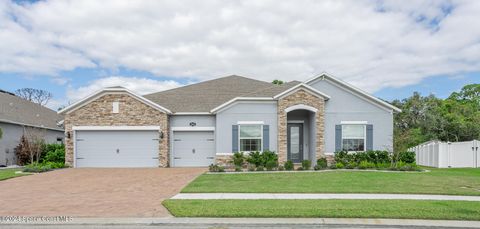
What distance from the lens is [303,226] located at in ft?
24.0

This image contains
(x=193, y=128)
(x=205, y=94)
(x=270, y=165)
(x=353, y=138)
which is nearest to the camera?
(x=270, y=165)

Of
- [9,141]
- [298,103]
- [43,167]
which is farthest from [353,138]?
[9,141]

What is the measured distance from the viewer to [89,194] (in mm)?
11078

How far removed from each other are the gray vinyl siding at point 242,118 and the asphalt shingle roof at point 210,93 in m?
0.86

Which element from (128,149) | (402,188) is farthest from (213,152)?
(402,188)

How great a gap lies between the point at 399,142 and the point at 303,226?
42.4 feet

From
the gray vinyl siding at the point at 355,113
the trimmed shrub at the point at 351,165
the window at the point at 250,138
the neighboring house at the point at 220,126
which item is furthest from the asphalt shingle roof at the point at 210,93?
the trimmed shrub at the point at 351,165

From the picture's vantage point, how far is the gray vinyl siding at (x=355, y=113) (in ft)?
65.9

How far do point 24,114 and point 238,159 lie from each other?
685 inches

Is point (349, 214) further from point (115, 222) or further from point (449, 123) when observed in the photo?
point (449, 123)

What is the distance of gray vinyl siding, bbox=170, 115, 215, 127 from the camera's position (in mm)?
20703

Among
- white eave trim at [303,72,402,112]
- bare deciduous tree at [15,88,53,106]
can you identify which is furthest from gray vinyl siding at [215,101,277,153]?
bare deciduous tree at [15,88,53,106]

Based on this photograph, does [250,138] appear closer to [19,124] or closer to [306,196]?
[306,196]

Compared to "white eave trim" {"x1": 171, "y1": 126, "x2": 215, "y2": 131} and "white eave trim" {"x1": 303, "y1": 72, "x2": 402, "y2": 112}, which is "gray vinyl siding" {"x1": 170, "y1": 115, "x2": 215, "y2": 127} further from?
"white eave trim" {"x1": 303, "y1": 72, "x2": 402, "y2": 112}
